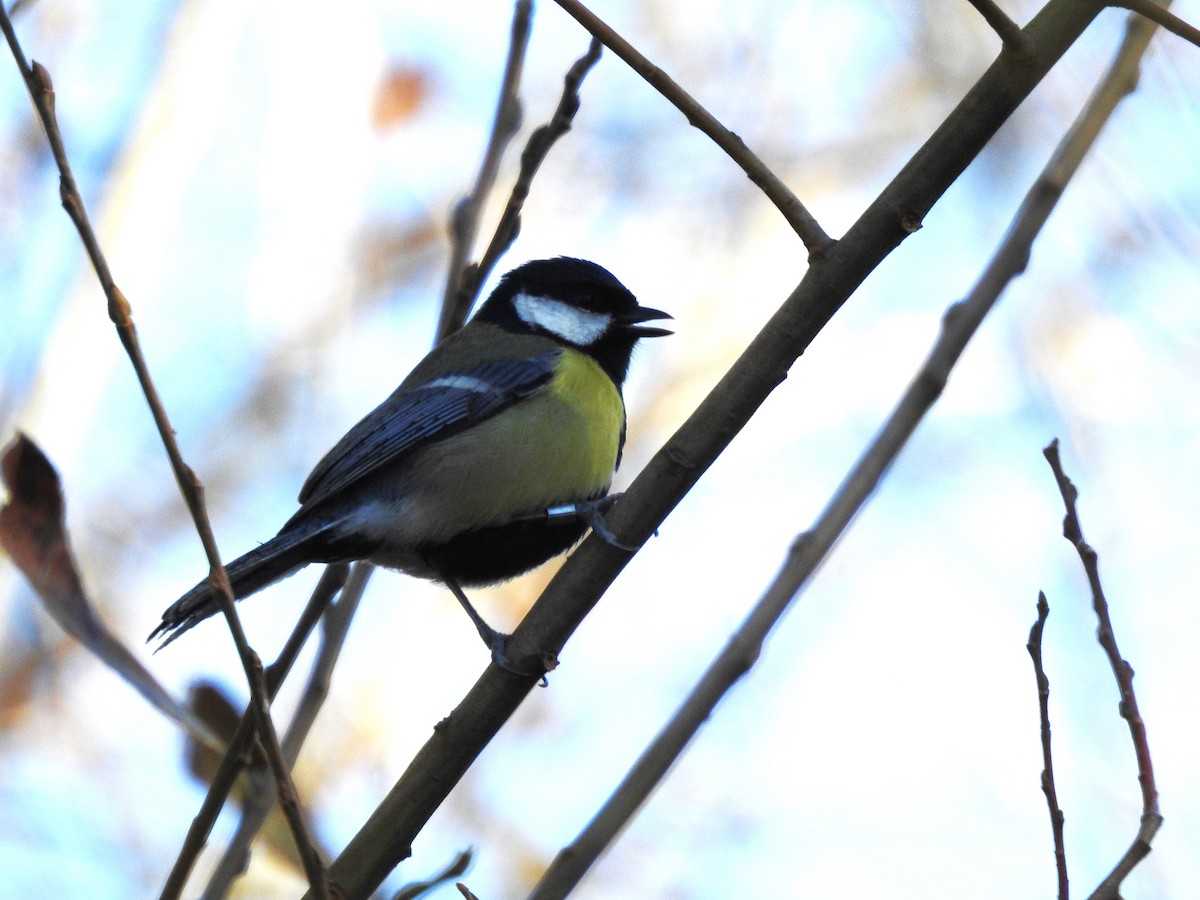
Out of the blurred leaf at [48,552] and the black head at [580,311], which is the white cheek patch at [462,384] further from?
the blurred leaf at [48,552]

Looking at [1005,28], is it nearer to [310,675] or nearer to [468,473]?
[310,675]

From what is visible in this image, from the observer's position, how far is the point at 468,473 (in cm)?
404

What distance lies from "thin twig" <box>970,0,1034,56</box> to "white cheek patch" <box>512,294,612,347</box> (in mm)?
2685

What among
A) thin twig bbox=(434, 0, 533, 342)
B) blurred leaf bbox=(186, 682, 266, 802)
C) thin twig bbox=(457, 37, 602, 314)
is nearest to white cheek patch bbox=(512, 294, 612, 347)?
thin twig bbox=(434, 0, 533, 342)

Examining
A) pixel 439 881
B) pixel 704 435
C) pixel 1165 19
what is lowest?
pixel 439 881

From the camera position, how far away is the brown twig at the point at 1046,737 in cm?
187

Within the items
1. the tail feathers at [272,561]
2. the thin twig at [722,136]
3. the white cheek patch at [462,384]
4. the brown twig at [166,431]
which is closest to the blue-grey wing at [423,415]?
the white cheek patch at [462,384]

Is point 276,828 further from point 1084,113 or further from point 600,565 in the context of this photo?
point 1084,113

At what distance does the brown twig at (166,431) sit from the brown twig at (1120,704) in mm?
1161

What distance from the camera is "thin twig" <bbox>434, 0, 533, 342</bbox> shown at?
2947 mm

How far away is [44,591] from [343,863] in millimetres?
769

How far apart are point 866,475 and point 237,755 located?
1458 millimetres

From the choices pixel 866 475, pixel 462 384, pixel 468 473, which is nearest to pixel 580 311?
pixel 462 384

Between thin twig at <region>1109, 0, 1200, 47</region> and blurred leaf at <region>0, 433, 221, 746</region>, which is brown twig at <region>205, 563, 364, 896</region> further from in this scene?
thin twig at <region>1109, 0, 1200, 47</region>
